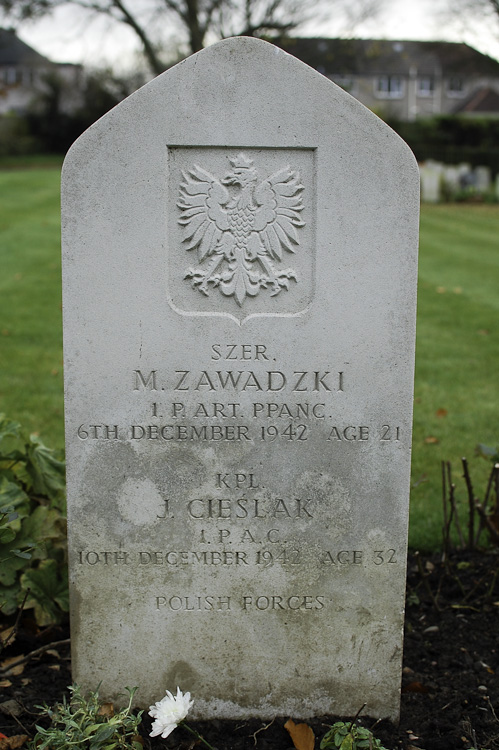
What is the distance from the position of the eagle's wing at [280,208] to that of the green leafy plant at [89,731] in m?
1.65

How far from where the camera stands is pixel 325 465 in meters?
2.85

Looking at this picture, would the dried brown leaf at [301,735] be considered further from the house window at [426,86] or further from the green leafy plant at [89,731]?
the house window at [426,86]

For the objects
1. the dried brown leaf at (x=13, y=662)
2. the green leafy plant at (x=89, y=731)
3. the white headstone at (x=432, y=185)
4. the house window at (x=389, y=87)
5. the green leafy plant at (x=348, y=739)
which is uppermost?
the house window at (x=389, y=87)

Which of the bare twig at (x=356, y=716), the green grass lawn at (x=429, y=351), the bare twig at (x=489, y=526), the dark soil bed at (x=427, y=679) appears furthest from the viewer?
the green grass lawn at (x=429, y=351)

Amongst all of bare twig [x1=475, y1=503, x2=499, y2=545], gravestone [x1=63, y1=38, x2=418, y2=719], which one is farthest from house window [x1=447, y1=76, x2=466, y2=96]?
gravestone [x1=63, y1=38, x2=418, y2=719]

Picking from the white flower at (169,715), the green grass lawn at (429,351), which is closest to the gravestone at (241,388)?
the white flower at (169,715)

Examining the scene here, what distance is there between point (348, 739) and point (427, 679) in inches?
26.3

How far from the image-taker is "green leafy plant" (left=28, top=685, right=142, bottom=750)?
253 centimetres

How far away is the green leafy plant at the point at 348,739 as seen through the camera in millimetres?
2678

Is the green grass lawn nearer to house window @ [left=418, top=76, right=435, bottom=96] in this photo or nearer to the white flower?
the white flower

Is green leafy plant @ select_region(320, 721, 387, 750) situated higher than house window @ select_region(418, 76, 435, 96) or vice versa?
house window @ select_region(418, 76, 435, 96)

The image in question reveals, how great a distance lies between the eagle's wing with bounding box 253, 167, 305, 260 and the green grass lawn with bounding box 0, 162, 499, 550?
1.85 metres

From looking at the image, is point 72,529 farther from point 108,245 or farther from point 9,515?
point 108,245

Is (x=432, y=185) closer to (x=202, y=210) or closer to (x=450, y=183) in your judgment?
(x=450, y=183)
